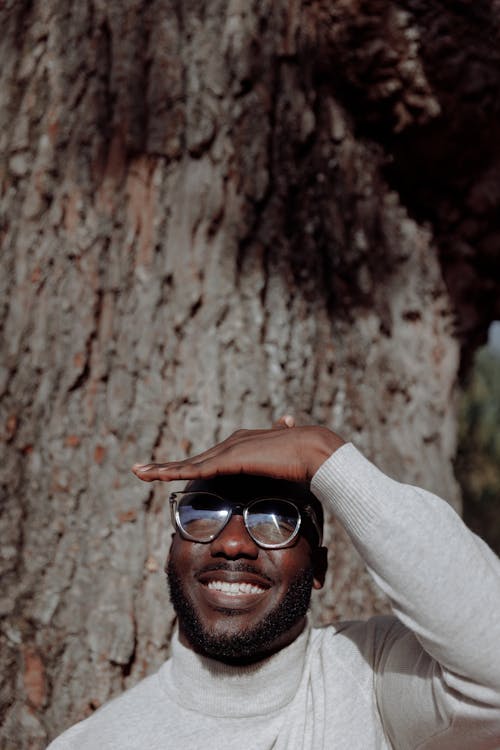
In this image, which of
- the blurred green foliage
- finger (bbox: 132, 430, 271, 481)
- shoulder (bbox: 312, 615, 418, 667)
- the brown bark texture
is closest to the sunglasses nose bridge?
finger (bbox: 132, 430, 271, 481)

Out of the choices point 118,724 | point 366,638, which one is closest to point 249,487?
point 366,638

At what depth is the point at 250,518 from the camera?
4.91 ft

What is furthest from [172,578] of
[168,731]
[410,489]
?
[410,489]

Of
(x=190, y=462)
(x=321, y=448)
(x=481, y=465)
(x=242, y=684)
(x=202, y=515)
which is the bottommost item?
(x=481, y=465)

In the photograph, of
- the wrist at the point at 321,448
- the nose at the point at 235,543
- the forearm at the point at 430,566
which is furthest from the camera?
the nose at the point at 235,543

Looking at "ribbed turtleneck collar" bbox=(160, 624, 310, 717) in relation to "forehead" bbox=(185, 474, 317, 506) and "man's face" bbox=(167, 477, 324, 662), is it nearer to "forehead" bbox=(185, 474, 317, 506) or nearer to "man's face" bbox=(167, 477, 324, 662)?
"man's face" bbox=(167, 477, 324, 662)

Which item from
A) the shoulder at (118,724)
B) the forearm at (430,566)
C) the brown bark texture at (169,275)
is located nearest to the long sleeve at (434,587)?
the forearm at (430,566)

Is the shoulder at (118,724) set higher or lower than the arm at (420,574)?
lower

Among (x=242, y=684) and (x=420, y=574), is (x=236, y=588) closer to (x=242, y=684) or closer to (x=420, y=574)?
(x=242, y=684)

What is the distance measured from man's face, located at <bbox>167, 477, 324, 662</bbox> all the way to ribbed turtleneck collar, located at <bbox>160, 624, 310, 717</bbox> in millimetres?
20

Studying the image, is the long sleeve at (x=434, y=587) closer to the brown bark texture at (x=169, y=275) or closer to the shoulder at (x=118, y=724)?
the shoulder at (x=118, y=724)

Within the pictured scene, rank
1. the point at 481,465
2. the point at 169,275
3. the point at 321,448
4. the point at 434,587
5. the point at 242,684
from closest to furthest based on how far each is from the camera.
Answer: the point at 434,587 < the point at 321,448 < the point at 242,684 < the point at 169,275 < the point at 481,465

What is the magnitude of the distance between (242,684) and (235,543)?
0.27 meters

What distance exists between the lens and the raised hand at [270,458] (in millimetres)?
1383
